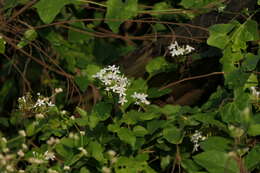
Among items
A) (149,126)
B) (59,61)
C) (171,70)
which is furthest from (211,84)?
(59,61)

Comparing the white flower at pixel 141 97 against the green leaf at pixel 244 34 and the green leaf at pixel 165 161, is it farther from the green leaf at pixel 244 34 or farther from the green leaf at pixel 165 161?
the green leaf at pixel 244 34

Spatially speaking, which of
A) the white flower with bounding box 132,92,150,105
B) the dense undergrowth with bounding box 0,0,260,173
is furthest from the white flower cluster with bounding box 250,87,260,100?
the white flower with bounding box 132,92,150,105

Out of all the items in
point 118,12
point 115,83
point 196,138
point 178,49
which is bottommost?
point 196,138

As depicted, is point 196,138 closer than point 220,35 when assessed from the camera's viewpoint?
Yes

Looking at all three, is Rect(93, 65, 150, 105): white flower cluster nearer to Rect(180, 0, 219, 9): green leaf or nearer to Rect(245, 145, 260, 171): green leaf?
Rect(245, 145, 260, 171): green leaf

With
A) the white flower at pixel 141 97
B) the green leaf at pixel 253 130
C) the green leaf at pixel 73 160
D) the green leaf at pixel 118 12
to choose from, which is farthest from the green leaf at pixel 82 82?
the green leaf at pixel 253 130

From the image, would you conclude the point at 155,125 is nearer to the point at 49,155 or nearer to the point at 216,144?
the point at 216,144

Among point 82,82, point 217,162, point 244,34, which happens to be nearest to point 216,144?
point 217,162

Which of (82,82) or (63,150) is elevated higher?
(82,82)
